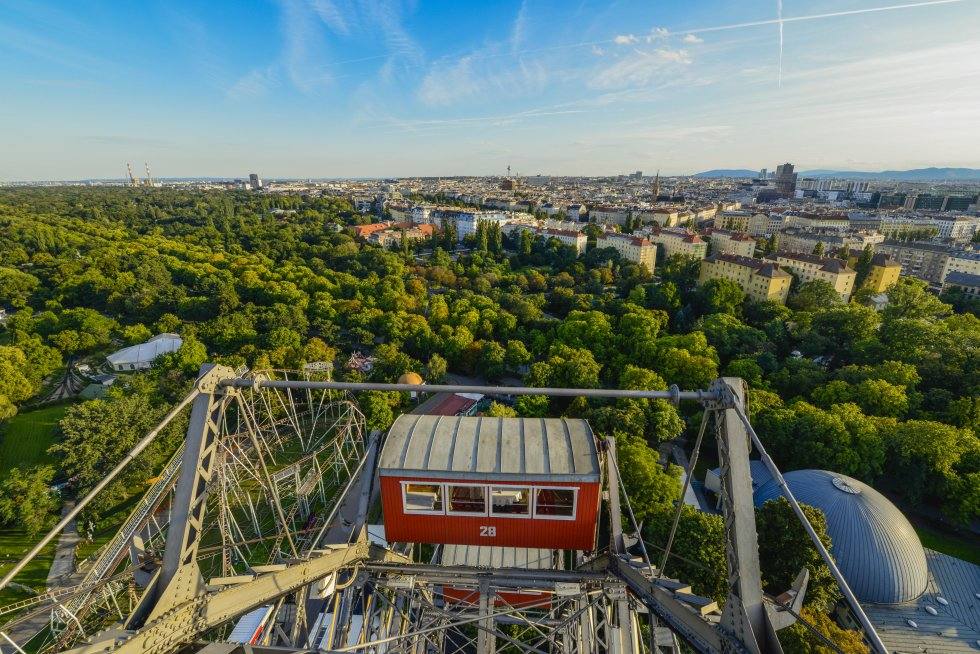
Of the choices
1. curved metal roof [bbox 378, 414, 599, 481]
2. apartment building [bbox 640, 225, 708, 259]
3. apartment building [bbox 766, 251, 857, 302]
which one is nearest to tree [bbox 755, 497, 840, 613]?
curved metal roof [bbox 378, 414, 599, 481]

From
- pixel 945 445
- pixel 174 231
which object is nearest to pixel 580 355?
pixel 945 445

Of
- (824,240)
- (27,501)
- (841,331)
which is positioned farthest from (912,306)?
(27,501)

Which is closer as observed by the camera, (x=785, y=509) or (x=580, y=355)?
(x=785, y=509)

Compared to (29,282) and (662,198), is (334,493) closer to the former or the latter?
(29,282)

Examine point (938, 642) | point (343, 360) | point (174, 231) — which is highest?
point (174, 231)

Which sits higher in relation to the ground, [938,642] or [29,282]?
[29,282]

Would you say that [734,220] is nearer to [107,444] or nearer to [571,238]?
[571,238]
